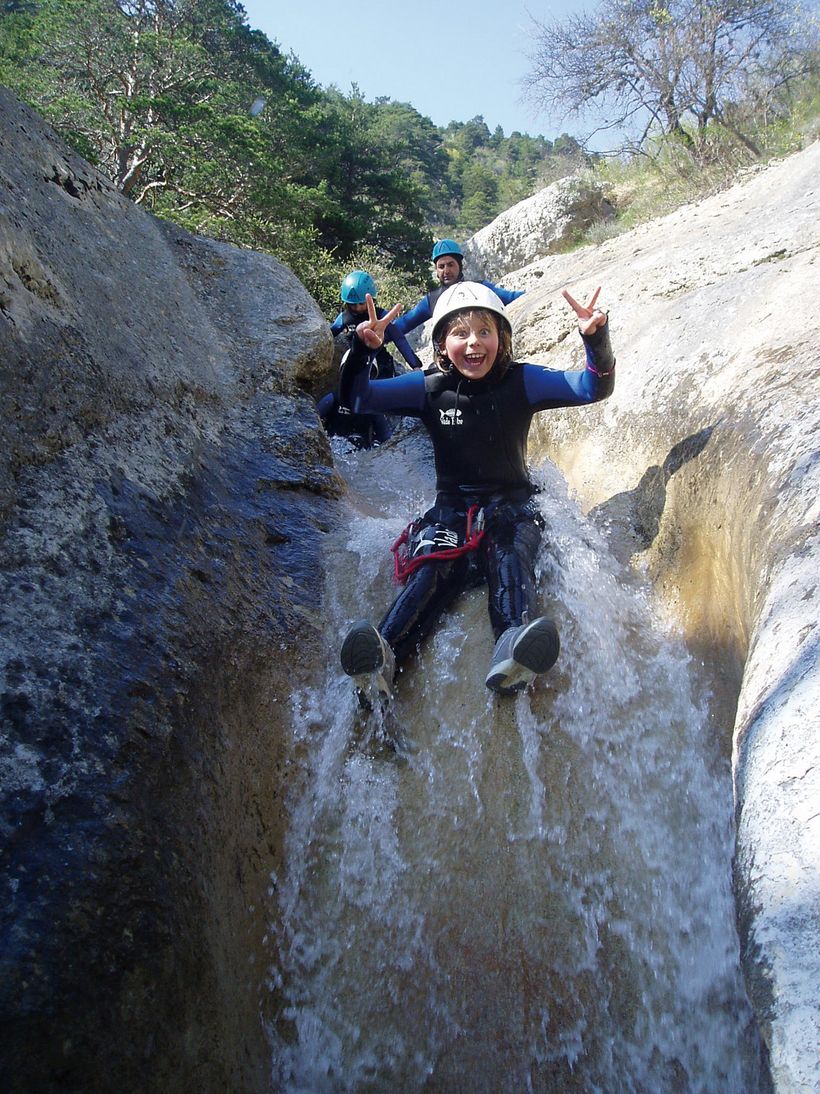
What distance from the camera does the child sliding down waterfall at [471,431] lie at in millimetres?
3158

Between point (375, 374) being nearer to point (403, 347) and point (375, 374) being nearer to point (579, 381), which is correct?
point (403, 347)

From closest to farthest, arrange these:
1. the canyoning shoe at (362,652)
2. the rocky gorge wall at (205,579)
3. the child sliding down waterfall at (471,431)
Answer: the rocky gorge wall at (205,579)
the canyoning shoe at (362,652)
the child sliding down waterfall at (471,431)

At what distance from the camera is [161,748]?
80.3 inches

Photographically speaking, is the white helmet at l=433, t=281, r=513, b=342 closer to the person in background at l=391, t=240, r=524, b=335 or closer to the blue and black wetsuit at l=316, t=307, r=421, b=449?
the blue and black wetsuit at l=316, t=307, r=421, b=449

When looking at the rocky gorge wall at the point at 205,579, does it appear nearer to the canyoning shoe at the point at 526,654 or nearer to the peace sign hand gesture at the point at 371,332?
the canyoning shoe at the point at 526,654

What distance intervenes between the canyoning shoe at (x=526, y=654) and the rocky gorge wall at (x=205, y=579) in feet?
2.04

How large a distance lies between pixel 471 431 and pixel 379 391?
0.52 m

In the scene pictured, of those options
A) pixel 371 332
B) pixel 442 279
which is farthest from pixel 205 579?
pixel 442 279

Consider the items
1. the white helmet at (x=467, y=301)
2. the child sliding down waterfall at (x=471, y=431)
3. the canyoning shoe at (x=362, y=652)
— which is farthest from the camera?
the white helmet at (x=467, y=301)

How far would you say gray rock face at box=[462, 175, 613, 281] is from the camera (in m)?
15.6

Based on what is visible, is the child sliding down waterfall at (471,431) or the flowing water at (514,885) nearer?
the flowing water at (514,885)

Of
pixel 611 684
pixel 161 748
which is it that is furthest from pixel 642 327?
pixel 161 748

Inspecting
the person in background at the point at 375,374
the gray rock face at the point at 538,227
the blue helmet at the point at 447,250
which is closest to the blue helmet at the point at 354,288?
the person in background at the point at 375,374

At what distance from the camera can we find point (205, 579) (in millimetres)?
2797
